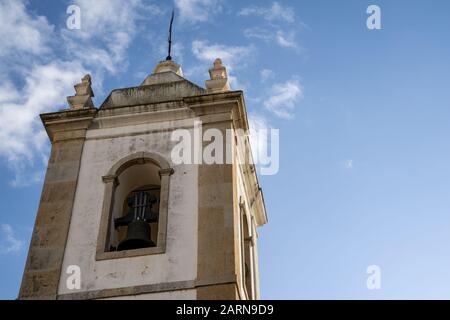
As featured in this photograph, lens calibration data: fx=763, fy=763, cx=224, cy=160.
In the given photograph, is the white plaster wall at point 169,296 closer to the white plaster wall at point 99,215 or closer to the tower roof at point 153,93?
the white plaster wall at point 99,215

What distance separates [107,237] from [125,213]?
125 centimetres

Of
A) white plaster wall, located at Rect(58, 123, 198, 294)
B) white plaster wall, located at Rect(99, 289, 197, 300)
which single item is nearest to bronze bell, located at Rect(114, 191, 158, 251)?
white plaster wall, located at Rect(58, 123, 198, 294)

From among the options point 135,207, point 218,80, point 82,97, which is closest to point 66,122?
point 82,97

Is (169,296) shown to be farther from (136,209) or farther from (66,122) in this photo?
(66,122)

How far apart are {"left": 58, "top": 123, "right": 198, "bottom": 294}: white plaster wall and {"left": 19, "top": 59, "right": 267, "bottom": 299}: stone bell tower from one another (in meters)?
0.02

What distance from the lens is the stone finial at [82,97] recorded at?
47.7ft

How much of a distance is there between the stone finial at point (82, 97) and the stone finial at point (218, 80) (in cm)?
231

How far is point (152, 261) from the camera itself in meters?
11.6

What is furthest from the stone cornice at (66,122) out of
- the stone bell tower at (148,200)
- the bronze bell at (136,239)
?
the bronze bell at (136,239)

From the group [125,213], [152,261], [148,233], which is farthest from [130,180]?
[152,261]

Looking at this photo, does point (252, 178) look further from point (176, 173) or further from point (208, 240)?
point (208, 240)

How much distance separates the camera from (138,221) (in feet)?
41.3
